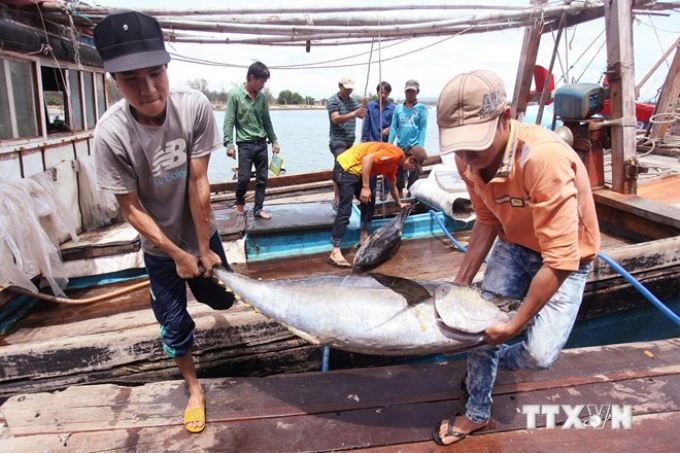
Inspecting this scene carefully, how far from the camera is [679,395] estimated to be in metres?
2.71

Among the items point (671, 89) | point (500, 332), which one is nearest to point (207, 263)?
point (500, 332)

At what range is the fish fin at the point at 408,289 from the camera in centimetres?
217

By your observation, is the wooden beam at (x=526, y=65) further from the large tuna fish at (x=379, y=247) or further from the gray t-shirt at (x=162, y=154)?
the gray t-shirt at (x=162, y=154)

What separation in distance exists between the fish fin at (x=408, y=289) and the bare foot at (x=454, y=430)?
2.61 ft

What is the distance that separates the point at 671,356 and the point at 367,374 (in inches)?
89.5

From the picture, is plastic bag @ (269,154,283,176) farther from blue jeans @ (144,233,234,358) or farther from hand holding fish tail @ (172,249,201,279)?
hand holding fish tail @ (172,249,201,279)

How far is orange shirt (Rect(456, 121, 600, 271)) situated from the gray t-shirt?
1.54 meters

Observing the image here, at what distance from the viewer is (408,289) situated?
2.22 metres

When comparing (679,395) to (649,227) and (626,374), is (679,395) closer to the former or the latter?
(626,374)

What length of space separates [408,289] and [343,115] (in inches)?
168

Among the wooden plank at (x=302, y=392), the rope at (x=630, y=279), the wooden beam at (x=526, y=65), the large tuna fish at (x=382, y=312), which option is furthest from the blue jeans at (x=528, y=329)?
the wooden beam at (x=526, y=65)

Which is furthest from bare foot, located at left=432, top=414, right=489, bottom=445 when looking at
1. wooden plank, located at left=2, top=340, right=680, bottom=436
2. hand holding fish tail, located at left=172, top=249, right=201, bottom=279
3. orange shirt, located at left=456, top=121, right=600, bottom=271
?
hand holding fish tail, located at left=172, top=249, right=201, bottom=279

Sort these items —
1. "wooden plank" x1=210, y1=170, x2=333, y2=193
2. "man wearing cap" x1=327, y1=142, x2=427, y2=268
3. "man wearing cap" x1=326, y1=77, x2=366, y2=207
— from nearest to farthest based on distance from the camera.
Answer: "man wearing cap" x1=327, y1=142, x2=427, y2=268 < "man wearing cap" x1=326, y1=77, x2=366, y2=207 < "wooden plank" x1=210, y1=170, x2=333, y2=193

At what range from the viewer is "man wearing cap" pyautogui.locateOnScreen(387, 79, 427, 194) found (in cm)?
690
